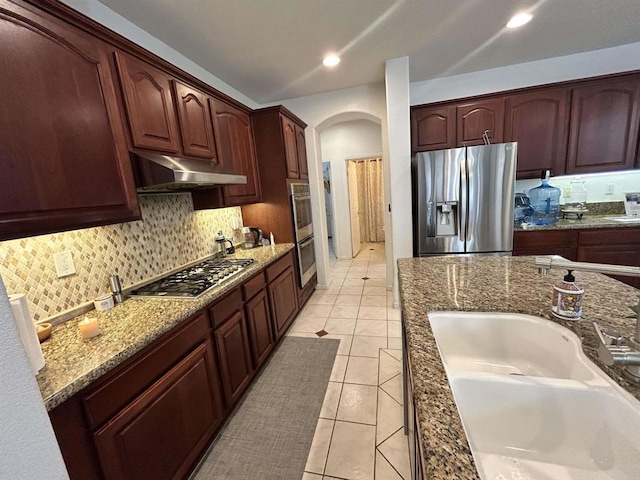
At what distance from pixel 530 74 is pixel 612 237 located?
1.91 metres

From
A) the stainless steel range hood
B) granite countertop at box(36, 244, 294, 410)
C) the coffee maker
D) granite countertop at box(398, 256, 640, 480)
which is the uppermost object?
the stainless steel range hood

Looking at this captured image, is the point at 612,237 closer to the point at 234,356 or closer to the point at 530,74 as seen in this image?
the point at 530,74

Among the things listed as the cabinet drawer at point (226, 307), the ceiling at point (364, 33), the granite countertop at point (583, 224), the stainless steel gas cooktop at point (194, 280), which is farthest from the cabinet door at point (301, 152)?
the granite countertop at point (583, 224)

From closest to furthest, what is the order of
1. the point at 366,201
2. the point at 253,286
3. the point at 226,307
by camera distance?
the point at 226,307 < the point at 253,286 < the point at 366,201

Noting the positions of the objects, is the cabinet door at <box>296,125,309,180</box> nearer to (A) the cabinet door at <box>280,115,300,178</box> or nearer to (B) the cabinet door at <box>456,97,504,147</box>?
(A) the cabinet door at <box>280,115,300,178</box>

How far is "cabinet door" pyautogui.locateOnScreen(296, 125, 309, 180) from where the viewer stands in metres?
3.20

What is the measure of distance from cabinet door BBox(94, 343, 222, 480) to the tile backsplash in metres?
0.68

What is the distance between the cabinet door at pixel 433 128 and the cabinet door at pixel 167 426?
2.94 m

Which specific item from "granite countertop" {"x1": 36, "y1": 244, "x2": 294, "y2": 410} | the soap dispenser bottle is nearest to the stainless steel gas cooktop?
"granite countertop" {"x1": 36, "y1": 244, "x2": 294, "y2": 410}

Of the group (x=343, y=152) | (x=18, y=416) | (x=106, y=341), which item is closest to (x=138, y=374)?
(x=106, y=341)

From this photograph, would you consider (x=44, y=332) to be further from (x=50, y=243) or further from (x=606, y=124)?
(x=606, y=124)

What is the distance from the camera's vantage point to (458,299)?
112 cm

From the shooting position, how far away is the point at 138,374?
1.09 metres

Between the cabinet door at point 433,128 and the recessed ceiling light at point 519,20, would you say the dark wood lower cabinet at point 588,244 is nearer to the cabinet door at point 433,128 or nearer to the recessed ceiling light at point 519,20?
the cabinet door at point 433,128
